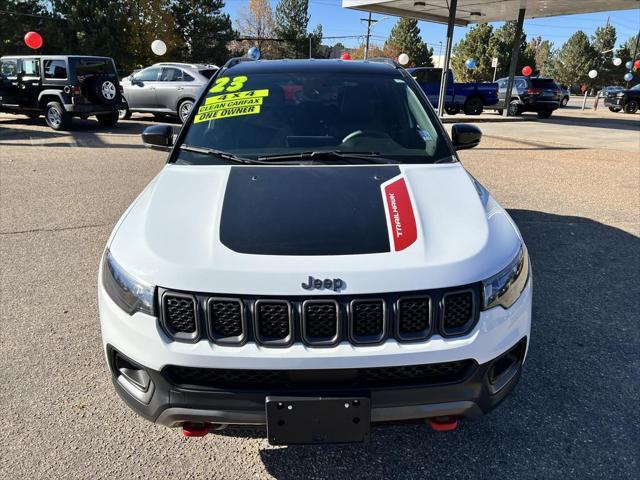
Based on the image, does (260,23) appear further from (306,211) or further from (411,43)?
(306,211)

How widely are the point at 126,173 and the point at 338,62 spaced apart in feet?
18.7

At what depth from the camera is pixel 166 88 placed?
14203 millimetres

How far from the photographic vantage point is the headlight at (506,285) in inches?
74.9

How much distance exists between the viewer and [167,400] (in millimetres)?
1851

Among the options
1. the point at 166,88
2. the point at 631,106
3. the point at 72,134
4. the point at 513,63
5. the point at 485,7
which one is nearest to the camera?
the point at 72,134

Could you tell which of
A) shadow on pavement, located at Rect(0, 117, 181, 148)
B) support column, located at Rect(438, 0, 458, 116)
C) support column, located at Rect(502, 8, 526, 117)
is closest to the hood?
shadow on pavement, located at Rect(0, 117, 181, 148)

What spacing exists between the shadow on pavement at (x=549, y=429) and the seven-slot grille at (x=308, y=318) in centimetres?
42

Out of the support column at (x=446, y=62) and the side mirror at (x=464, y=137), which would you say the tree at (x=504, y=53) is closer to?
the support column at (x=446, y=62)

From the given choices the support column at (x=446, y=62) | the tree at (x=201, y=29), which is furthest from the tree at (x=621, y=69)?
the support column at (x=446, y=62)

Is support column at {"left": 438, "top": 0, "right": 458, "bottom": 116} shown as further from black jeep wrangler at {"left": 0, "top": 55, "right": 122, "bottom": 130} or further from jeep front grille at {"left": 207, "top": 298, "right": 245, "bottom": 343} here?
jeep front grille at {"left": 207, "top": 298, "right": 245, "bottom": 343}

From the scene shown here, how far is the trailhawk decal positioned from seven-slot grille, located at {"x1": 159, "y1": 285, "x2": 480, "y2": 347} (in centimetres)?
25

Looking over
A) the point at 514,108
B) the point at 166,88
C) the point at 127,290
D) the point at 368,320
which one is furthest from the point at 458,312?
the point at 514,108

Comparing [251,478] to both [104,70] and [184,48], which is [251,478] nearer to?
[104,70]

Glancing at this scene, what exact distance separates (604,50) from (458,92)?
58942mm
